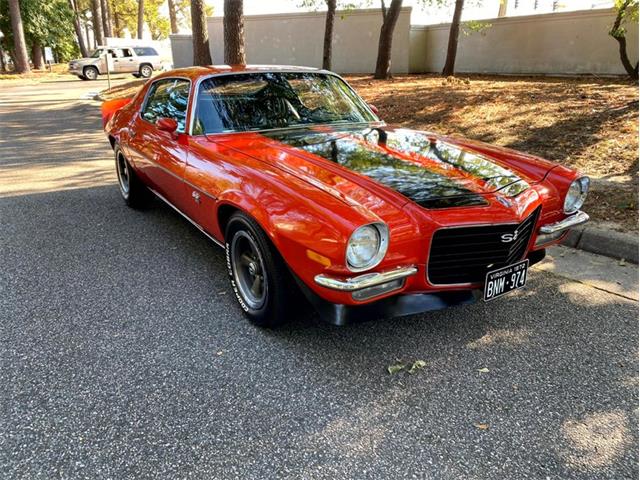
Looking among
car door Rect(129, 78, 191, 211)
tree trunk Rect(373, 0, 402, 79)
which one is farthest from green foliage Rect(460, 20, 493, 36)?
car door Rect(129, 78, 191, 211)

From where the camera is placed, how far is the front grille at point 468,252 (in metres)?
2.51

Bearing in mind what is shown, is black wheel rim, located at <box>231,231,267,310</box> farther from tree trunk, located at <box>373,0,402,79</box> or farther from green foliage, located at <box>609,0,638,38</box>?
tree trunk, located at <box>373,0,402,79</box>

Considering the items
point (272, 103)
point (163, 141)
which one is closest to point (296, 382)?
point (272, 103)

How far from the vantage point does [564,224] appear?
10.1 ft

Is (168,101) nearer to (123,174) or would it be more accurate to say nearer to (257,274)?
(123,174)

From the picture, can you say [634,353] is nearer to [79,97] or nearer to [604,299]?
[604,299]

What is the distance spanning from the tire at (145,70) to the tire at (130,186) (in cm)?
2661

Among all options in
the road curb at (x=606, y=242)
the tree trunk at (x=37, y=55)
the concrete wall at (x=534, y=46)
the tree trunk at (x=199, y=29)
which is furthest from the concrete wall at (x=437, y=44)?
the tree trunk at (x=37, y=55)

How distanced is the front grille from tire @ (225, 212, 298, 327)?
0.82 m

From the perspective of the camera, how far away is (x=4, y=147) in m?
8.97

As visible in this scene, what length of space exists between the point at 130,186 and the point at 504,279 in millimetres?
3997

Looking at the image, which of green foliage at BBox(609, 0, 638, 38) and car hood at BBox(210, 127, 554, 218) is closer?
car hood at BBox(210, 127, 554, 218)

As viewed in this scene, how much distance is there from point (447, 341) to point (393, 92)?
1050 centimetres

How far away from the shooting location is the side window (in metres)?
3.94
